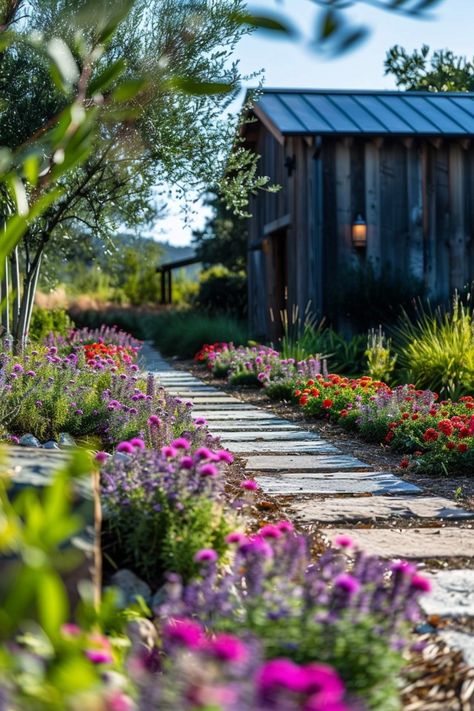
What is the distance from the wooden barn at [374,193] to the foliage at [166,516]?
1025 centimetres

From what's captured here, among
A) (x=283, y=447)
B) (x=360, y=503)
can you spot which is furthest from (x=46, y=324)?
(x=360, y=503)

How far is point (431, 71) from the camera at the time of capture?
24297 mm

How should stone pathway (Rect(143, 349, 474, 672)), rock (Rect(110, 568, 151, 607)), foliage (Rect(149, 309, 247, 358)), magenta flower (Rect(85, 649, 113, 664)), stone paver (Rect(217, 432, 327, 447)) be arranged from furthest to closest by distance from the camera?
foliage (Rect(149, 309, 247, 358))
stone paver (Rect(217, 432, 327, 447))
stone pathway (Rect(143, 349, 474, 672))
rock (Rect(110, 568, 151, 607))
magenta flower (Rect(85, 649, 113, 664))

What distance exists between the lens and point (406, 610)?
2029 mm

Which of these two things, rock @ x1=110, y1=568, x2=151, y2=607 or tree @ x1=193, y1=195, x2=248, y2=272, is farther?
tree @ x1=193, y1=195, x2=248, y2=272

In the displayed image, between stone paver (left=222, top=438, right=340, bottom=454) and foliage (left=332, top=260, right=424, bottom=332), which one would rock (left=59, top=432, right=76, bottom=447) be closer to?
stone paver (left=222, top=438, right=340, bottom=454)

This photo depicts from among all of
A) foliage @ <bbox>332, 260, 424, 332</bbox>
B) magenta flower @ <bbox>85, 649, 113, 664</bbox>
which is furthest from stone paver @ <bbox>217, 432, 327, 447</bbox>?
foliage @ <bbox>332, 260, 424, 332</bbox>

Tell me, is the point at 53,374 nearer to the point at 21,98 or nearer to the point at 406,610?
the point at 21,98

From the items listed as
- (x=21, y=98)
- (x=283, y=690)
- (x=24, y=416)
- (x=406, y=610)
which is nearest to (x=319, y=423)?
(x=24, y=416)

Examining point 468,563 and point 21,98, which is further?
point 21,98

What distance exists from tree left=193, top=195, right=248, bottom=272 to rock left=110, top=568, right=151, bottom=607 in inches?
876

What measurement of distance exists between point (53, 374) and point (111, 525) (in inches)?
158

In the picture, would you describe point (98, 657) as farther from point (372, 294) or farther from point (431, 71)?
point (431, 71)

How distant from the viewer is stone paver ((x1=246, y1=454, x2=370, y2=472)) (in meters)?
5.37
